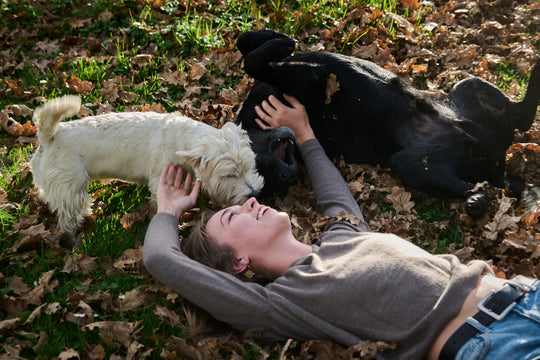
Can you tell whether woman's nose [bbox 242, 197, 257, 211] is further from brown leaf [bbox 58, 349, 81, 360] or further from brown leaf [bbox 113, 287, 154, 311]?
brown leaf [bbox 58, 349, 81, 360]

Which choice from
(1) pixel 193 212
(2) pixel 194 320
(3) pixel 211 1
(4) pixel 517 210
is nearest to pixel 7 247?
(1) pixel 193 212

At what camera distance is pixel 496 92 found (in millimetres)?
4371

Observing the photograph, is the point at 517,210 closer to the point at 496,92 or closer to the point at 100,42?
the point at 496,92

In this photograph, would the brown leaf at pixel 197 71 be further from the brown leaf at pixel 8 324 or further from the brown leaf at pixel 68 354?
the brown leaf at pixel 68 354

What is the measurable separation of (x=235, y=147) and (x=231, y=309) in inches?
57.9

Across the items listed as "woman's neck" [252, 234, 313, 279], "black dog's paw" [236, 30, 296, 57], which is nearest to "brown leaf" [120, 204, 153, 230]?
"woman's neck" [252, 234, 313, 279]

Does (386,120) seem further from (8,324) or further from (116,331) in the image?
(8,324)

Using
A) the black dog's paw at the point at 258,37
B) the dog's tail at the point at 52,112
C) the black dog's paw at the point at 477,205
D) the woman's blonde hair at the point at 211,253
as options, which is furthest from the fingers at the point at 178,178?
the black dog's paw at the point at 477,205

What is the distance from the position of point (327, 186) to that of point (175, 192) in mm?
1297

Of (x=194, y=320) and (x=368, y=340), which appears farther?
(x=194, y=320)

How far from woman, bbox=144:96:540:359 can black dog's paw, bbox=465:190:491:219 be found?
1.15 meters

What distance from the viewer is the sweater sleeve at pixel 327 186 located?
3609 mm

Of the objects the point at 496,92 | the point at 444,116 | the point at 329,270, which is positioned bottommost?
the point at 329,270

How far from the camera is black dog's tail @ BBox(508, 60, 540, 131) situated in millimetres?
4133
